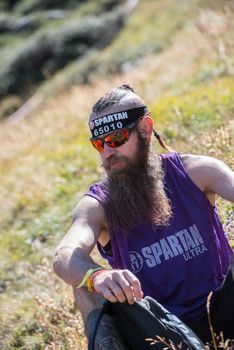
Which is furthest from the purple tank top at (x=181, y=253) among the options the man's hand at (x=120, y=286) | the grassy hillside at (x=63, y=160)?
the grassy hillside at (x=63, y=160)

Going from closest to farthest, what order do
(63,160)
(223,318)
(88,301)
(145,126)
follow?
1. (88,301)
2. (223,318)
3. (145,126)
4. (63,160)

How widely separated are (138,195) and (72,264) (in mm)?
720

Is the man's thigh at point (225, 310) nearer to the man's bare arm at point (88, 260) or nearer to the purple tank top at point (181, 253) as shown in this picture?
the purple tank top at point (181, 253)

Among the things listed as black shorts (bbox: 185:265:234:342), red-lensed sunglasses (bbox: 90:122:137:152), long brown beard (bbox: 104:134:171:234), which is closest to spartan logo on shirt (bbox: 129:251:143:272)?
long brown beard (bbox: 104:134:171:234)

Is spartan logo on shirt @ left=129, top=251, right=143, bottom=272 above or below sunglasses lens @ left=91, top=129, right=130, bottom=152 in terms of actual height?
below

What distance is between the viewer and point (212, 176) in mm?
4531

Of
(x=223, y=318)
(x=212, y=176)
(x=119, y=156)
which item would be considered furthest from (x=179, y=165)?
(x=223, y=318)

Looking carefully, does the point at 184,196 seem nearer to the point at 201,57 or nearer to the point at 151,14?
the point at 201,57

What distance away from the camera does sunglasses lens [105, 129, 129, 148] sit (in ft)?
15.3

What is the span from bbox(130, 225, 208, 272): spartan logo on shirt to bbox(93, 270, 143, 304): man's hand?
0.69 metres

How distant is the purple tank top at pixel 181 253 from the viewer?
436cm

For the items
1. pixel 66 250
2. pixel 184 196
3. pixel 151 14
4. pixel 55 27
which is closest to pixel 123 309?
pixel 66 250

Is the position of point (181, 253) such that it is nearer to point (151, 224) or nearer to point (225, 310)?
point (151, 224)

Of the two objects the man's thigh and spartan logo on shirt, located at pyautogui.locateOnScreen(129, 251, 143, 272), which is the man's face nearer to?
spartan logo on shirt, located at pyautogui.locateOnScreen(129, 251, 143, 272)
